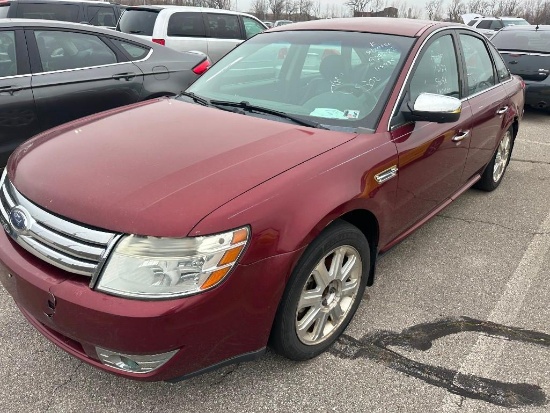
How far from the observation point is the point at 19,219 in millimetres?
2023

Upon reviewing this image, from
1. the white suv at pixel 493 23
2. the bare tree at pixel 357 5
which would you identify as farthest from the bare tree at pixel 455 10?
the white suv at pixel 493 23

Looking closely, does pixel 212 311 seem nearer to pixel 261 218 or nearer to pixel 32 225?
pixel 261 218

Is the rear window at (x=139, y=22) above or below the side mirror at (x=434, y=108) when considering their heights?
above

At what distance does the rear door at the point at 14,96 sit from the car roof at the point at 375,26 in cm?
233

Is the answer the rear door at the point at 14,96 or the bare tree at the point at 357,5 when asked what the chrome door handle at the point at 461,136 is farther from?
the bare tree at the point at 357,5

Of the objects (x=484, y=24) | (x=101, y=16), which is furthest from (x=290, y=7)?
(x=101, y=16)

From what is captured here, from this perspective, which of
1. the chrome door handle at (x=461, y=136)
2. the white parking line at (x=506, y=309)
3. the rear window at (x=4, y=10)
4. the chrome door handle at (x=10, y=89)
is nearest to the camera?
the white parking line at (x=506, y=309)

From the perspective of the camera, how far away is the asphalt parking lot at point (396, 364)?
2.15 metres

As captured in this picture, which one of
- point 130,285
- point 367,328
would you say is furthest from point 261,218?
point 367,328

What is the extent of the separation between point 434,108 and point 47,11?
9.03m

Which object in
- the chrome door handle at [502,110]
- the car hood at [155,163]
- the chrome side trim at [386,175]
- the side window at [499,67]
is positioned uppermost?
the side window at [499,67]

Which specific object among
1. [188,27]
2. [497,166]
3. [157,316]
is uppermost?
[188,27]

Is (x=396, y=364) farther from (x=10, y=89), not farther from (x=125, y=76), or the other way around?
(x=125, y=76)

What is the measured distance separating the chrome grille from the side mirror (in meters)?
1.80
